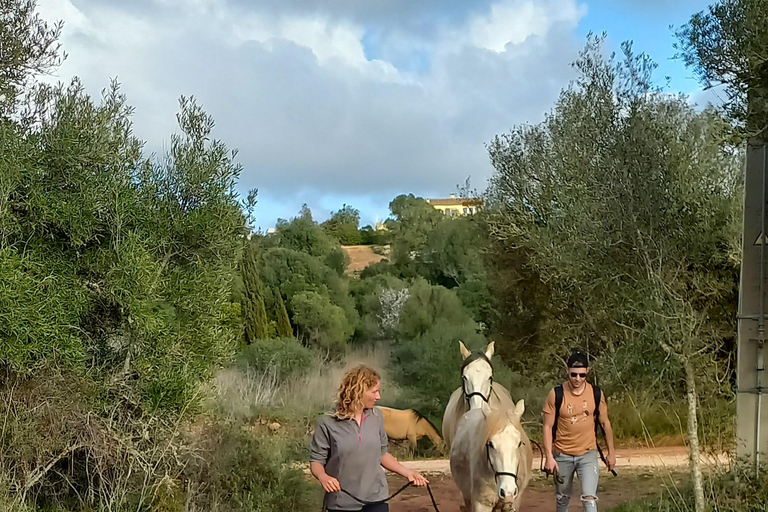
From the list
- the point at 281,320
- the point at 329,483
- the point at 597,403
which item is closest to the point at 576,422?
the point at 597,403

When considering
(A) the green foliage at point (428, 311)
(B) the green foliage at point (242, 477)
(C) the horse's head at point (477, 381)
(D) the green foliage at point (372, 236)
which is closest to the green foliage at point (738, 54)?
(C) the horse's head at point (477, 381)

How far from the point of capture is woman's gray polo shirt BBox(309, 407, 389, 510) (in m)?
4.51

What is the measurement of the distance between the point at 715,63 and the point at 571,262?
2.66m

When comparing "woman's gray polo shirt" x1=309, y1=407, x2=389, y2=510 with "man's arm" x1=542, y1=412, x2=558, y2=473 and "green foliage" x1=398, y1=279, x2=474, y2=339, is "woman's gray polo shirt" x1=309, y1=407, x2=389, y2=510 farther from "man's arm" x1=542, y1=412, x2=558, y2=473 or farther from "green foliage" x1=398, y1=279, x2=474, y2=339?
"green foliage" x1=398, y1=279, x2=474, y2=339

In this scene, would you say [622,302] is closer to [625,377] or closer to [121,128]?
[625,377]

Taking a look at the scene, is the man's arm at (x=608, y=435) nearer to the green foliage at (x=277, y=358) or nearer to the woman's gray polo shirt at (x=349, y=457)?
the woman's gray polo shirt at (x=349, y=457)

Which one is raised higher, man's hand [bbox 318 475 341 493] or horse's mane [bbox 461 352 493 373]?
horse's mane [bbox 461 352 493 373]

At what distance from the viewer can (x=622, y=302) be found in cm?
782

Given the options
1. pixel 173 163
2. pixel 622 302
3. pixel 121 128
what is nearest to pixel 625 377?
pixel 622 302

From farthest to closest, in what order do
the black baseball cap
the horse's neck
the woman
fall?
the horse's neck < the black baseball cap < the woman

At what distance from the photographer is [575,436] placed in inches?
238

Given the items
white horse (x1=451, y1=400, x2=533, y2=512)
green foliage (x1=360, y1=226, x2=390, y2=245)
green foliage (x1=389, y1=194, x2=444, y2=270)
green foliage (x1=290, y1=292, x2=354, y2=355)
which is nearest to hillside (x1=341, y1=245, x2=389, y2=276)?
green foliage (x1=360, y1=226, x2=390, y2=245)

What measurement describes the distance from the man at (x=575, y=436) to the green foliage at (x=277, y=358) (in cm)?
1190

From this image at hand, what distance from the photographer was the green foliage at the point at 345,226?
53.0m
